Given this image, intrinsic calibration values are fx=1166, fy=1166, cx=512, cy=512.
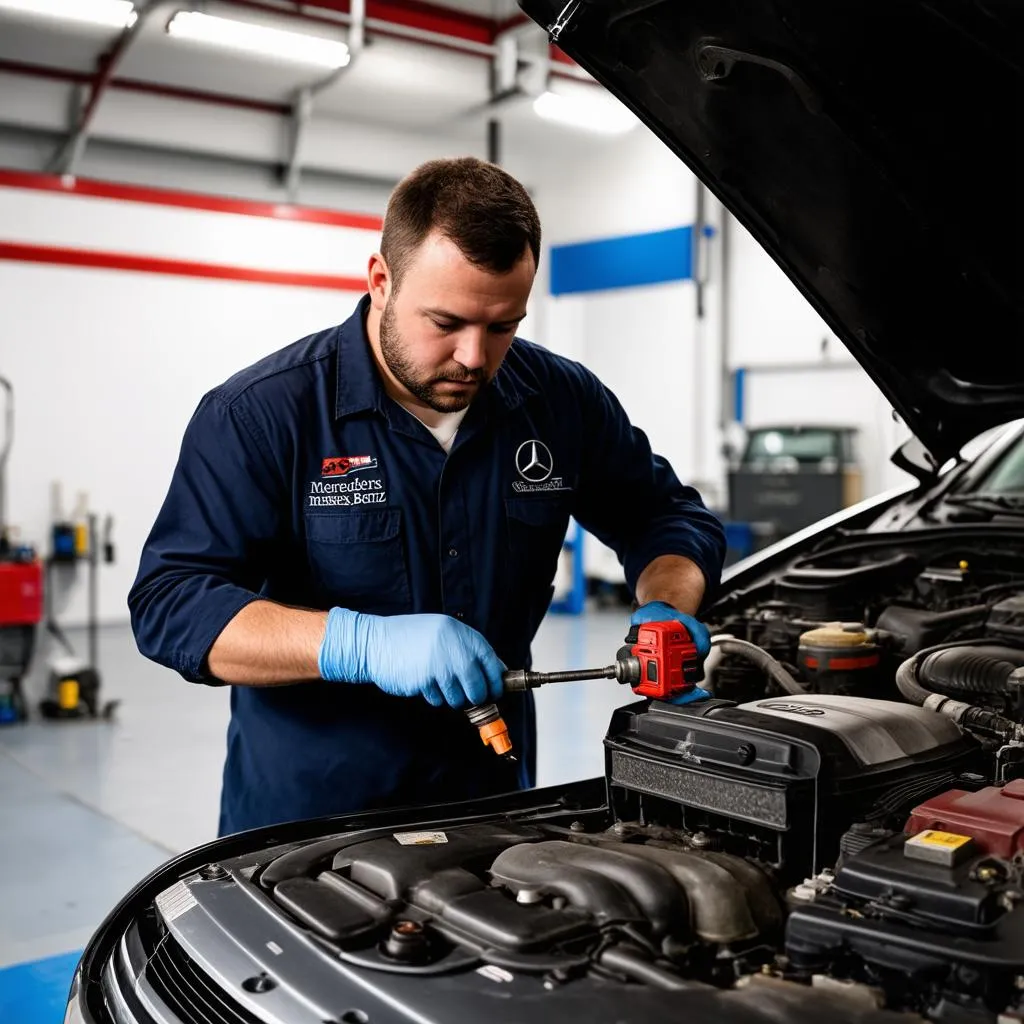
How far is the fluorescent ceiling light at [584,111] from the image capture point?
24.5ft

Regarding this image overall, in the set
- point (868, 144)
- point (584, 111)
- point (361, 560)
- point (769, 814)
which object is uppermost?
point (584, 111)

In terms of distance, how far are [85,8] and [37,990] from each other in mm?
4978

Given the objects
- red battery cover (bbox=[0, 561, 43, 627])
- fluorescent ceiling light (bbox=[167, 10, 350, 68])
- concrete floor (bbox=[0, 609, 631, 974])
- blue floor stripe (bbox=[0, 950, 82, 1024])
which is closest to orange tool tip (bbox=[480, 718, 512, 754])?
blue floor stripe (bbox=[0, 950, 82, 1024])

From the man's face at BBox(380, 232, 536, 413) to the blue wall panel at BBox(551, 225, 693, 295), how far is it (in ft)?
24.4

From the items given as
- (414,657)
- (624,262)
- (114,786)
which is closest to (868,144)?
(414,657)

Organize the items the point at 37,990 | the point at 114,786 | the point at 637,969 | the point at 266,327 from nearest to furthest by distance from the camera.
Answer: the point at 637,969, the point at 37,990, the point at 114,786, the point at 266,327

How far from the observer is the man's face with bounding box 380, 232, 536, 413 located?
1.52 m

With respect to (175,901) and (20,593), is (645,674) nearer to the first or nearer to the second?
(175,901)

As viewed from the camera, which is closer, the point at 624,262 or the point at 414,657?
the point at 414,657

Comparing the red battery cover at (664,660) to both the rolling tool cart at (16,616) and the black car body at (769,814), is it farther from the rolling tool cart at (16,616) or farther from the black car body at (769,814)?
the rolling tool cart at (16,616)

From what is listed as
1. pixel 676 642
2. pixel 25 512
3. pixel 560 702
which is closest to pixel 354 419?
pixel 676 642

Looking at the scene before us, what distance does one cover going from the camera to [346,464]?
1.69 metres

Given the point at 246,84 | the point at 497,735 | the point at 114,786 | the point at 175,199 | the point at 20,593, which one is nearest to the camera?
the point at 497,735

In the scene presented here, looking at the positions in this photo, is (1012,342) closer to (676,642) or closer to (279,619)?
(676,642)
